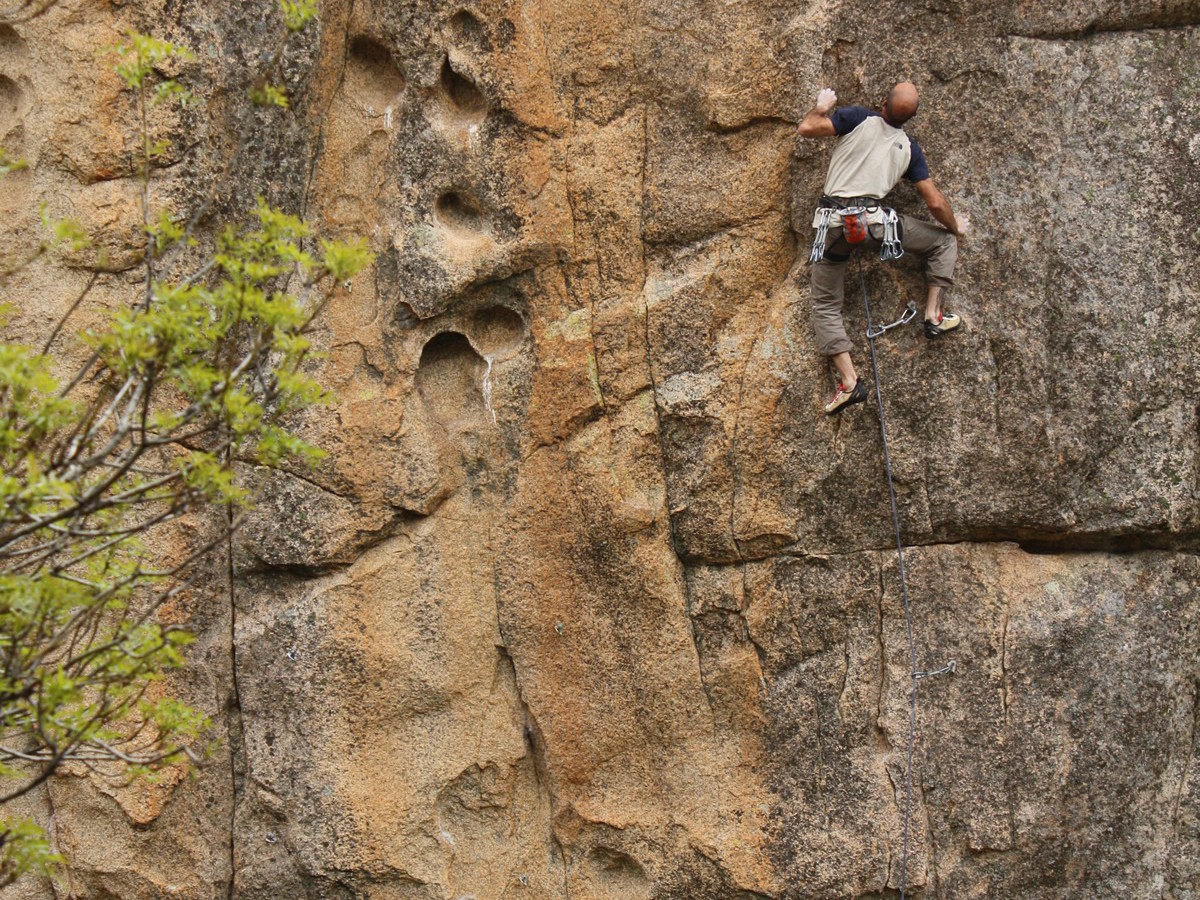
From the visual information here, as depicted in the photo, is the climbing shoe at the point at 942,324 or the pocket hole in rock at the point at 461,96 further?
the pocket hole in rock at the point at 461,96

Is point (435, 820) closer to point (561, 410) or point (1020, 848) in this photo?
point (561, 410)

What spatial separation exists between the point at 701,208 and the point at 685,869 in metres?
4.40

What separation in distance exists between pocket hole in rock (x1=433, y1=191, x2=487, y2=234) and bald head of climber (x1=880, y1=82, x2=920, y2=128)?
2723mm

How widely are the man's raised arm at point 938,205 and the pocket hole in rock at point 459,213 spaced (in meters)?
2.85

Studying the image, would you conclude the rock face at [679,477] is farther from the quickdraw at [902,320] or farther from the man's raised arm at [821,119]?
the man's raised arm at [821,119]

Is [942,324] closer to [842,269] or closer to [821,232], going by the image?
[842,269]

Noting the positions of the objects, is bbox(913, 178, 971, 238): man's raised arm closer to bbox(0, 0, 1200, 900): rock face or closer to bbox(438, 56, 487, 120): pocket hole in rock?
bbox(0, 0, 1200, 900): rock face

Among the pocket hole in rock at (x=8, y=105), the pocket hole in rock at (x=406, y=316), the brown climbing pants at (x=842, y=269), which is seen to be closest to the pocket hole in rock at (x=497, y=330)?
the pocket hole in rock at (x=406, y=316)

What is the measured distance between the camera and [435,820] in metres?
9.09

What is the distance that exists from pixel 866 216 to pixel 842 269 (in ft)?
1.38

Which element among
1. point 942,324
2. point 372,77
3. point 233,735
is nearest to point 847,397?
point 942,324

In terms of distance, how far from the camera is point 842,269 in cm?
851

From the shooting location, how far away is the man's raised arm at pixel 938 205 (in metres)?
8.27

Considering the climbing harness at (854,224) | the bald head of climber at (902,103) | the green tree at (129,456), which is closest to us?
the green tree at (129,456)
